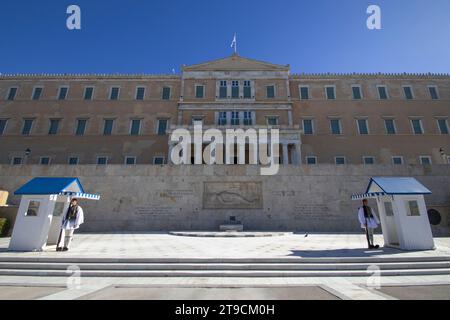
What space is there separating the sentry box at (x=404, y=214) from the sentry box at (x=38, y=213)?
10591 millimetres

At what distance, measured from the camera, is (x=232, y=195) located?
14.8 meters

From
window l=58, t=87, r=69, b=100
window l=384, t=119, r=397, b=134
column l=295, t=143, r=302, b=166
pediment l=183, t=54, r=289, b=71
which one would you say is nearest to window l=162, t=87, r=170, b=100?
pediment l=183, t=54, r=289, b=71

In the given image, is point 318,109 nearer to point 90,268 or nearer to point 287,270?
point 287,270

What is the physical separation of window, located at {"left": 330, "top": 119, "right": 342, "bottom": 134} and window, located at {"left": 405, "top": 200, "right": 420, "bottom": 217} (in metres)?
20.9

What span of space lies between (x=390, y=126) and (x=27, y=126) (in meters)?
40.7

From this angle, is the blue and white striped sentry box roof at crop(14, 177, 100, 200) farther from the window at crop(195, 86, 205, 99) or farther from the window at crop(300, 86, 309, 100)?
the window at crop(300, 86, 309, 100)

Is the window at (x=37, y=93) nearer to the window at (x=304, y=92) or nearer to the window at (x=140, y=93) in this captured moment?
the window at (x=140, y=93)

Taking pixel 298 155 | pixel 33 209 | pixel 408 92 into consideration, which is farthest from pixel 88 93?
pixel 408 92

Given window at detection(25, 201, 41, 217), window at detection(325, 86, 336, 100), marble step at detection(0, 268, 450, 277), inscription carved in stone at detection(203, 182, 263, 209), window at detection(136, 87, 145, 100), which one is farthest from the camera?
window at detection(136, 87, 145, 100)

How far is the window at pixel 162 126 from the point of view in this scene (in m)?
27.8

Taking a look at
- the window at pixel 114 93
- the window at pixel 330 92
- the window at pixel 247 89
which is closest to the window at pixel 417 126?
the window at pixel 330 92

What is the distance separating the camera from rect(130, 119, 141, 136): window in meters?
28.0
